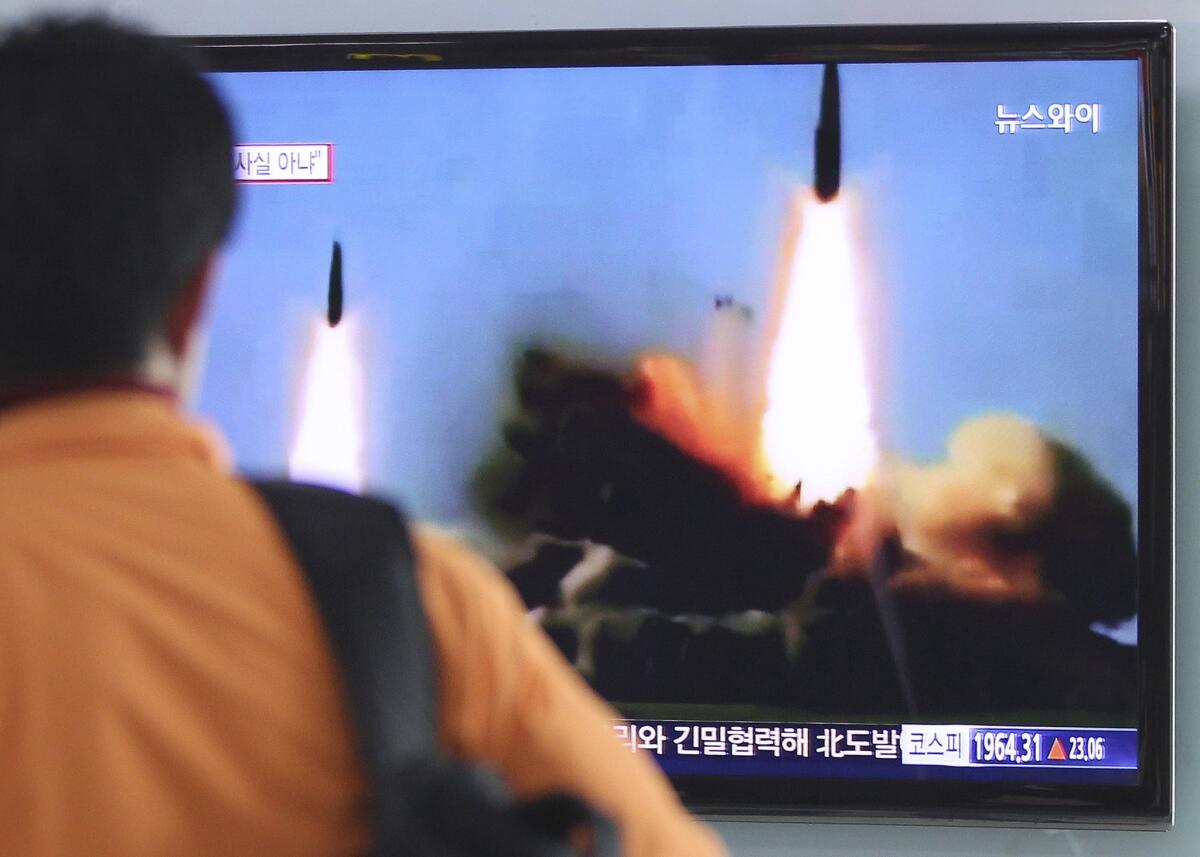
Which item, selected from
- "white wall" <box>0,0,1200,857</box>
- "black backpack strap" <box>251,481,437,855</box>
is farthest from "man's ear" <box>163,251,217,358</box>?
"white wall" <box>0,0,1200,857</box>

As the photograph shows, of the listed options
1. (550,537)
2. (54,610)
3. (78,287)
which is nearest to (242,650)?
(54,610)

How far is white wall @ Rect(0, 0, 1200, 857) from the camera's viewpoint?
1883 mm

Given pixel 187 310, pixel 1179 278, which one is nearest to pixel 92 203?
pixel 187 310

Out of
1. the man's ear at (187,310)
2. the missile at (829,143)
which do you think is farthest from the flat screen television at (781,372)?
the man's ear at (187,310)

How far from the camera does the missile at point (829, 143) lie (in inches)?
73.6

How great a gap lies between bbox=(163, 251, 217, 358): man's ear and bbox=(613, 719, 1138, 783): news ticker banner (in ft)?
3.90

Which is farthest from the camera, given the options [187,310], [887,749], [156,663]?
[887,749]

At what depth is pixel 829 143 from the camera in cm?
187

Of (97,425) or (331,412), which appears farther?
(331,412)

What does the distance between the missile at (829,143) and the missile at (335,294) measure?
0.67 metres

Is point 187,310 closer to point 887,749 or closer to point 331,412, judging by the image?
point 331,412

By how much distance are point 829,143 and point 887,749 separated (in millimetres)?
818

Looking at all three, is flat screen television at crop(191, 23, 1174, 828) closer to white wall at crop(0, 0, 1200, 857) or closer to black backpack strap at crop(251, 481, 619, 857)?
white wall at crop(0, 0, 1200, 857)

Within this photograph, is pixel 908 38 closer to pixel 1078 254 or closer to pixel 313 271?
pixel 1078 254
